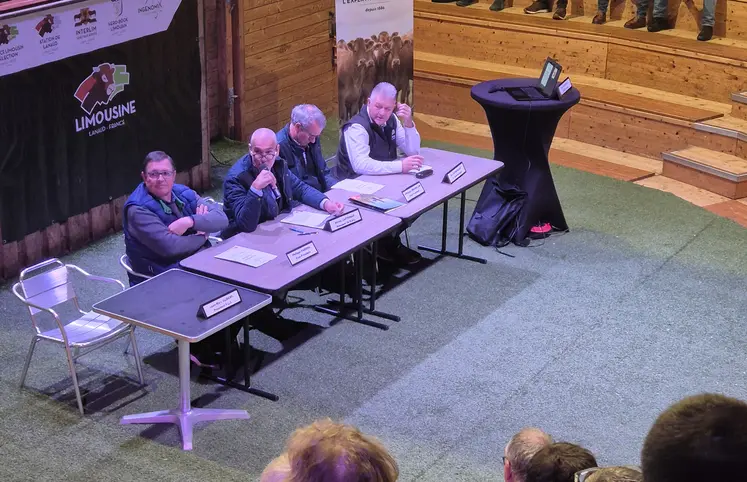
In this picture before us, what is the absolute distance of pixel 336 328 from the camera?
561 centimetres

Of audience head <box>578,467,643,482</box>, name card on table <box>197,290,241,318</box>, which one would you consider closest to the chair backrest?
name card on table <box>197,290,241,318</box>

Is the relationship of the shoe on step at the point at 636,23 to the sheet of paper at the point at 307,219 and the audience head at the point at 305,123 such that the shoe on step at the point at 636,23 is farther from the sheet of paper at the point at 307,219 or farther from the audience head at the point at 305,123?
the sheet of paper at the point at 307,219

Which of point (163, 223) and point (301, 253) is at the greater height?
point (163, 223)

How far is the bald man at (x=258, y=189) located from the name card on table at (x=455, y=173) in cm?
81

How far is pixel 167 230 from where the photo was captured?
197 inches

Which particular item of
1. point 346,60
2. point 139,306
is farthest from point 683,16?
point 139,306

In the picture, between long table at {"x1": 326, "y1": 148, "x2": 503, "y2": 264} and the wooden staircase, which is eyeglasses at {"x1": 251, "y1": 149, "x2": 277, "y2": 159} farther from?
the wooden staircase

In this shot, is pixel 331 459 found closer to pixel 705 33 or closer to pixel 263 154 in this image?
pixel 263 154

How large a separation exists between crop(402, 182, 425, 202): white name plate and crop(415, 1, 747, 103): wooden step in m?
4.00

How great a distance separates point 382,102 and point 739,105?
365 cm

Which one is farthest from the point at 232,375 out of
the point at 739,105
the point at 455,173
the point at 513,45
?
the point at 513,45

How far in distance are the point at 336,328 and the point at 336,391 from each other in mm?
713

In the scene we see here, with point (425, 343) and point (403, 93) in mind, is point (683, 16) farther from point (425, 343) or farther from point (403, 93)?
point (425, 343)

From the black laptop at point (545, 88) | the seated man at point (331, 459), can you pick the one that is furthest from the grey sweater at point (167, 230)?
the seated man at point (331, 459)
